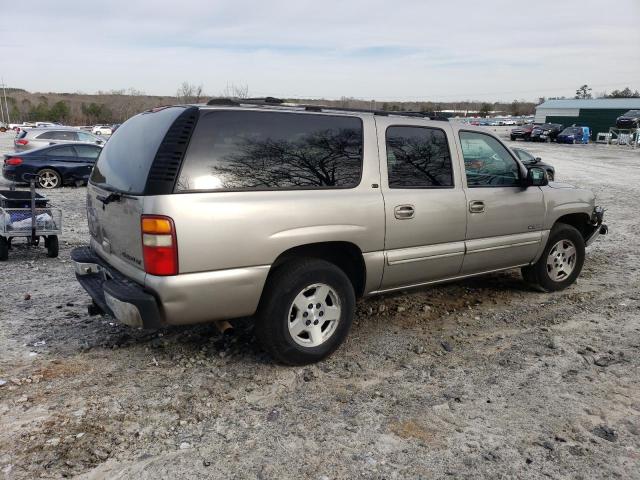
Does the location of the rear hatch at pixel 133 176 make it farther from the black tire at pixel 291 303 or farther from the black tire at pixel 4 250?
the black tire at pixel 4 250

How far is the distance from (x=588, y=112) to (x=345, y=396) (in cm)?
6429

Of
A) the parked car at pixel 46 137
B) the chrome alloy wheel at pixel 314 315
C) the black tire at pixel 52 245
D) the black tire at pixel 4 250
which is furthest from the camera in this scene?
the parked car at pixel 46 137

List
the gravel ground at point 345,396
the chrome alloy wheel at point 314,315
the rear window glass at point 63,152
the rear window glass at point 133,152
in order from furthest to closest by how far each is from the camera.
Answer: the rear window glass at point 63,152
the chrome alloy wheel at point 314,315
the rear window glass at point 133,152
the gravel ground at point 345,396

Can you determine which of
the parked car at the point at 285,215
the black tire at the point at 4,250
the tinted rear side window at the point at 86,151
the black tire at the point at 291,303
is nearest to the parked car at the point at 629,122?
the tinted rear side window at the point at 86,151

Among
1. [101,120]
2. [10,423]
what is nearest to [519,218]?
[10,423]

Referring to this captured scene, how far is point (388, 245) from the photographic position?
4223mm

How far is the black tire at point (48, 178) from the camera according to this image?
1447 cm

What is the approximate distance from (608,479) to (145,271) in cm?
294

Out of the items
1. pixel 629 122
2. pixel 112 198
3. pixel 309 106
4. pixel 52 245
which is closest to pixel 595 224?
pixel 309 106

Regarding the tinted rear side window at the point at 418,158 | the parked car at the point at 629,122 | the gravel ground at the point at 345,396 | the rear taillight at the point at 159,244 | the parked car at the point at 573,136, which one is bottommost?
the gravel ground at the point at 345,396

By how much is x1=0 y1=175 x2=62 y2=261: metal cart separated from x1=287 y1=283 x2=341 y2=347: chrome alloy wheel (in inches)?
180

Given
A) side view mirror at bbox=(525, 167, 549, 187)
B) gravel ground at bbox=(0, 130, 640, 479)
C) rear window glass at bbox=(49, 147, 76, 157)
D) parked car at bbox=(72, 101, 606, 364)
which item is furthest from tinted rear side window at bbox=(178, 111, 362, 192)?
rear window glass at bbox=(49, 147, 76, 157)

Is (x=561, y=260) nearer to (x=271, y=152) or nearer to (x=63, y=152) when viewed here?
(x=271, y=152)

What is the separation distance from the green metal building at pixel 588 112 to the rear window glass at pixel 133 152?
194 feet
